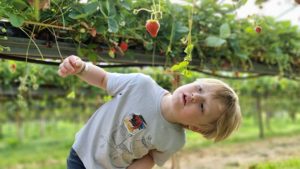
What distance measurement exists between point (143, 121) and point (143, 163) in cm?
21

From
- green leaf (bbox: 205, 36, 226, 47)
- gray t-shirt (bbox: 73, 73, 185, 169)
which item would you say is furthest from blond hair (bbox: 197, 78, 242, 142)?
green leaf (bbox: 205, 36, 226, 47)

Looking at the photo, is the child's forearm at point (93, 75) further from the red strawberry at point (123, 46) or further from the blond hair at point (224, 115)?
the red strawberry at point (123, 46)

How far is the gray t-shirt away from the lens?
1839 millimetres

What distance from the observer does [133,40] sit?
2609mm

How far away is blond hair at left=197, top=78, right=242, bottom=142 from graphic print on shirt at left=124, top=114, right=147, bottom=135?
0.26 metres

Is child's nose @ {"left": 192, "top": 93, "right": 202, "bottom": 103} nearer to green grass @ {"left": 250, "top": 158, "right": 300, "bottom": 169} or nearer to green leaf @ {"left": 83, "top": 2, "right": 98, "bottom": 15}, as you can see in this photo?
green leaf @ {"left": 83, "top": 2, "right": 98, "bottom": 15}

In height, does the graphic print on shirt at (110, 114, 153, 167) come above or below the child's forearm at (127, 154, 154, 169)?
above

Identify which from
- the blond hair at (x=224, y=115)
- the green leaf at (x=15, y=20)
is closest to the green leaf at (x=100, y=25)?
the green leaf at (x=15, y=20)

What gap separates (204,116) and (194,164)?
4.30 metres

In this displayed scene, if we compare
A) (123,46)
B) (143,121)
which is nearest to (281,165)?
(123,46)

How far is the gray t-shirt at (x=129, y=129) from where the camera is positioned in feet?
6.03

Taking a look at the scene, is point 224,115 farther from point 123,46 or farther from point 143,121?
point 123,46

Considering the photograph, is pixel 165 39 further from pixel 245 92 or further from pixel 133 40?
pixel 245 92

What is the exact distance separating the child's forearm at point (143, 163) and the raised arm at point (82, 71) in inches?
14.8
